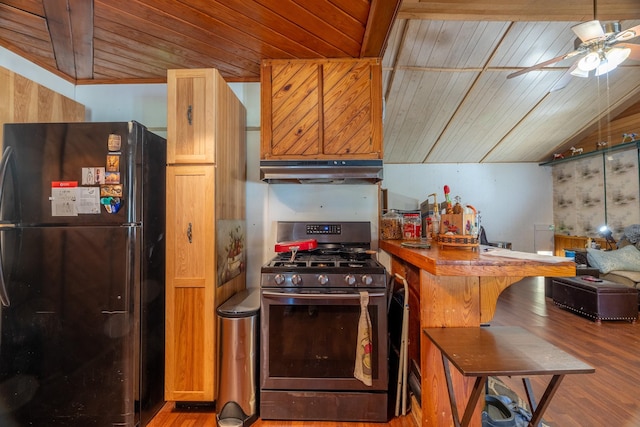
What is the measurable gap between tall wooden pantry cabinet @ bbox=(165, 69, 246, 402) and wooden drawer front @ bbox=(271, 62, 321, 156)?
0.46 m

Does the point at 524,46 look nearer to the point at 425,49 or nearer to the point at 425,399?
the point at 425,49

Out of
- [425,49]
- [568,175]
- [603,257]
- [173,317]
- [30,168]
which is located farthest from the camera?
[568,175]

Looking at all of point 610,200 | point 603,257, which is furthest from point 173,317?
point 610,200

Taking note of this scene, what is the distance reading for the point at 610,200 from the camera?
5.21m

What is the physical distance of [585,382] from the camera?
7.22ft

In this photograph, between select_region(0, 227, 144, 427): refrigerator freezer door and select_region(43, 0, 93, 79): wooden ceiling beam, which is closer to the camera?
select_region(0, 227, 144, 427): refrigerator freezer door

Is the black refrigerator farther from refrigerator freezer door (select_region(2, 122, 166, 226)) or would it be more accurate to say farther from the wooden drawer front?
the wooden drawer front

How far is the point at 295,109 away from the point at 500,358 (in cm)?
198

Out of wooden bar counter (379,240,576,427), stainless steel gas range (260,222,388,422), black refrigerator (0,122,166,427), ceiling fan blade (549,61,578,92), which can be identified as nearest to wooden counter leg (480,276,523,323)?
wooden bar counter (379,240,576,427)

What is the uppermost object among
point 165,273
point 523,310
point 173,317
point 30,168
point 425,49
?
point 425,49

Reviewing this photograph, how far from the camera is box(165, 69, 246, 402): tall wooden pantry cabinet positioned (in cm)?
179

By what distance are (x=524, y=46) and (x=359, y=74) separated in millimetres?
2674

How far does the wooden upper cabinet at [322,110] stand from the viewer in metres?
2.15

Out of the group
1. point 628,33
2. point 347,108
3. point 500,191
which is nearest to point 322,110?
point 347,108
